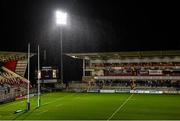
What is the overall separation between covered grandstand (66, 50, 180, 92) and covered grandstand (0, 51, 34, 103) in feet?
24.2

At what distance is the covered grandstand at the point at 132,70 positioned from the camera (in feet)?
160

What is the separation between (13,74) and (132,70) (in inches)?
742

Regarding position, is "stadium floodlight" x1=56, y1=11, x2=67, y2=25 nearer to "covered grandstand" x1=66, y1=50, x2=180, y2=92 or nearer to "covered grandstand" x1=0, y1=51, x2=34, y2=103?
"covered grandstand" x1=66, y1=50, x2=180, y2=92

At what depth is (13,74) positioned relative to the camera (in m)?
45.0

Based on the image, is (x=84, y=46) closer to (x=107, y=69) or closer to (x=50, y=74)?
(x=107, y=69)

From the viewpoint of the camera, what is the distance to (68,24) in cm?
5525

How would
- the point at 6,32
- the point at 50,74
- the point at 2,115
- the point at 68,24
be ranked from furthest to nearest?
the point at 68,24, the point at 6,32, the point at 50,74, the point at 2,115

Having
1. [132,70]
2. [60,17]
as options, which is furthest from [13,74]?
[132,70]

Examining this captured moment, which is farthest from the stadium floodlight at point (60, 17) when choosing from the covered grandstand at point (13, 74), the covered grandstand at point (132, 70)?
the covered grandstand at point (13, 74)

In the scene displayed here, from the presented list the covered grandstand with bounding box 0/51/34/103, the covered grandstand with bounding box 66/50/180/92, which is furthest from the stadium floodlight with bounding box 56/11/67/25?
the covered grandstand with bounding box 0/51/34/103

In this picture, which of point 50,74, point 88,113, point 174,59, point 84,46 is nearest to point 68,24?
point 84,46

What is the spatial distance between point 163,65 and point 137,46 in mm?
5098

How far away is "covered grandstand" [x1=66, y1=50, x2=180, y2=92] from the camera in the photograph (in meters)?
48.8

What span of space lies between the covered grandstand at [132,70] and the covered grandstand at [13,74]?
24.2 feet
